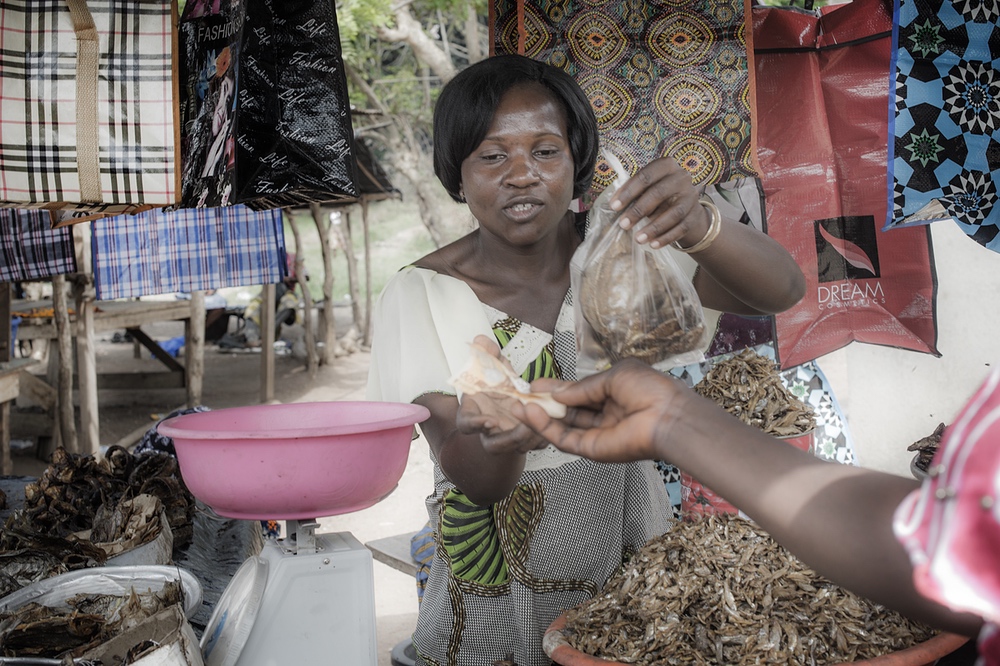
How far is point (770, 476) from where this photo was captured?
956 millimetres

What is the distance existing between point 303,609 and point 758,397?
4.07ft

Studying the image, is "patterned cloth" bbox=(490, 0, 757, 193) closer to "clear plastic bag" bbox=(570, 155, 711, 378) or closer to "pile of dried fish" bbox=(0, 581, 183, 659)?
"clear plastic bag" bbox=(570, 155, 711, 378)

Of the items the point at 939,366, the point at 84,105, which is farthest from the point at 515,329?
the point at 939,366

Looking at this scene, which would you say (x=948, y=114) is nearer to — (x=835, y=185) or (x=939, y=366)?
(x=835, y=185)

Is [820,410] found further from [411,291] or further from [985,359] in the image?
[411,291]

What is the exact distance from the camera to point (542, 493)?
6.88 ft

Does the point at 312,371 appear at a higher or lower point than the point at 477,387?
lower

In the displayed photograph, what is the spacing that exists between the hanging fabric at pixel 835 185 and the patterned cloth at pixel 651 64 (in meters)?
0.31

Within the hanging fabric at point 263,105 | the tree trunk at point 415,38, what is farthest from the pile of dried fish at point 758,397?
the tree trunk at point 415,38

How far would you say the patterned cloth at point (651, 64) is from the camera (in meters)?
2.83

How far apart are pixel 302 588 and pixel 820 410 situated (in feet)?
7.47

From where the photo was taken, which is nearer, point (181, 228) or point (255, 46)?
point (255, 46)

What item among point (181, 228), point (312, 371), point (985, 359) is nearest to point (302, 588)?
point (985, 359)

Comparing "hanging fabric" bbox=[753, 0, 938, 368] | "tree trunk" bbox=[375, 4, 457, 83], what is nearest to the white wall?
"hanging fabric" bbox=[753, 0, 938, 368]
